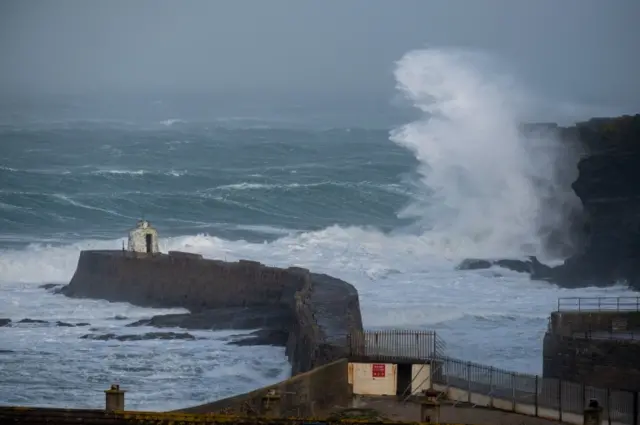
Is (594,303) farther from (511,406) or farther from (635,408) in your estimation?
(635,408)

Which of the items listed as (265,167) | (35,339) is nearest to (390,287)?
(35,339)

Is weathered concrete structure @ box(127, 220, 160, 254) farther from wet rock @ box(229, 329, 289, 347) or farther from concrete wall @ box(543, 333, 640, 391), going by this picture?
concrete wall @ box(543, 333, 640, 391)

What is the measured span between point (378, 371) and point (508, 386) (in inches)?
47.6

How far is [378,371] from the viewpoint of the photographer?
59.8ft

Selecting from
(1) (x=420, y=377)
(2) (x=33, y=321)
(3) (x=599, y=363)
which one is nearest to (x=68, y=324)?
(2) (x=33, y=321)

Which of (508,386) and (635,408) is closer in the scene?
(635,408)

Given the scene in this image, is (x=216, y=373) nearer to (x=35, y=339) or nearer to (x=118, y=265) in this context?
(x=35, y=339)

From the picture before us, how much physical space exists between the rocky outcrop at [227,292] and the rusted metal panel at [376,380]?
16.0 ft

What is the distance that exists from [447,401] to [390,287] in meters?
15.8

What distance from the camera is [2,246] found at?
131 feet

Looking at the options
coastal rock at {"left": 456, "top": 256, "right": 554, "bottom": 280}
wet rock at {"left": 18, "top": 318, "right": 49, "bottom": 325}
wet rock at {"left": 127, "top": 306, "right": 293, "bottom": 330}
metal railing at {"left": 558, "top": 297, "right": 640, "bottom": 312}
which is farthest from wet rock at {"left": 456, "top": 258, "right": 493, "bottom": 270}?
wet rock at {"left": 18, "top": 318, "right": 49, "bottom": 325}

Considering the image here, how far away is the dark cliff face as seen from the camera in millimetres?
31141

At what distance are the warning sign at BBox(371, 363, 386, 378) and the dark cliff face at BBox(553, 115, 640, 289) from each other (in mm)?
12669

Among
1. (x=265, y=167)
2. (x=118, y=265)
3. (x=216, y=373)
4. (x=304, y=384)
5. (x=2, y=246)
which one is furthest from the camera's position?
(x=265, y=167)
